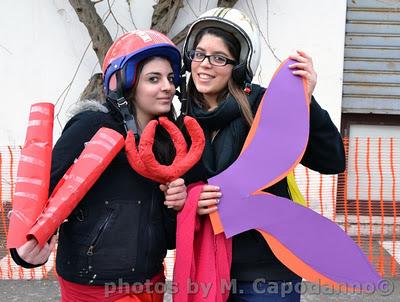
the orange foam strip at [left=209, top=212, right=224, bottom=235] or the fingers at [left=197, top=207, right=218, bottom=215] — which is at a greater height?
the fingers at [left=197, top=207, right=218, bottom=215]

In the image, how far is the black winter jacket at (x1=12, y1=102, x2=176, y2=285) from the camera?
2.07 m

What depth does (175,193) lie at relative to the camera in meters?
Answer: 2.05

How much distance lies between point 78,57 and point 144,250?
4.86m

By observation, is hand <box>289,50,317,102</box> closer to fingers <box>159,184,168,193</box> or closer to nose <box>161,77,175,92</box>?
nose <box>161,77,175,92</box>

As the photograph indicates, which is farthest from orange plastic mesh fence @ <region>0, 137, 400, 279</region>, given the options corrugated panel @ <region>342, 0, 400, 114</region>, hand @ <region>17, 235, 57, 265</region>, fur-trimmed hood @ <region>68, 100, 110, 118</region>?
hand @ <region>17, 235, 57, 265</region>

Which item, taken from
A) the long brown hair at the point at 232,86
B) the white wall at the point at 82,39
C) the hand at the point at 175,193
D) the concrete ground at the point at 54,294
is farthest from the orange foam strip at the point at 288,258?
the white wall at the point at 82,39

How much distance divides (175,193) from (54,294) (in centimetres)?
320

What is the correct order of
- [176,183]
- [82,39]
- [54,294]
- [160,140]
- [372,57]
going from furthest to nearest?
[372,57]
[82,39]
[54,294]
[160,140]
[176,183]

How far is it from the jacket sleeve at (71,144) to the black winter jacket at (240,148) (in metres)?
0.45

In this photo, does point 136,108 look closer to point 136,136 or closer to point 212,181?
point 136,136

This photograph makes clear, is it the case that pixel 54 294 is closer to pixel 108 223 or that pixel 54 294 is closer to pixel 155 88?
pixel 108 223

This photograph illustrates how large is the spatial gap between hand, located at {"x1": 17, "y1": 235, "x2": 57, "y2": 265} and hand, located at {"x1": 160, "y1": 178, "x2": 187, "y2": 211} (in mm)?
500

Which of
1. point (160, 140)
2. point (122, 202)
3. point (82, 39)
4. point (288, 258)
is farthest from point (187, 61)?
point (82, 39)

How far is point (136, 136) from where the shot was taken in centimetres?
215
